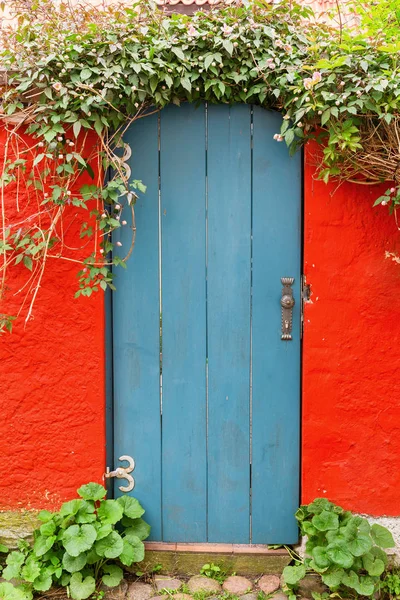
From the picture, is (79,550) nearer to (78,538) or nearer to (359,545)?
(78,538)

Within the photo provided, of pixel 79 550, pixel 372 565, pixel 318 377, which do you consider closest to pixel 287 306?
pixel 318 377

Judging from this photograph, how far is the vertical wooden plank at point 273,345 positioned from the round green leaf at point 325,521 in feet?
0.84

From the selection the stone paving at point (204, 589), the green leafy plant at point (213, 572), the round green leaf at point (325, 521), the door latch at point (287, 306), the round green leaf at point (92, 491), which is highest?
the door latch at point (287, 306)

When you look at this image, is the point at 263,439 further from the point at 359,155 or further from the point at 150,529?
the point at 359,155

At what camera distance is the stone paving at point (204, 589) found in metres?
2.56

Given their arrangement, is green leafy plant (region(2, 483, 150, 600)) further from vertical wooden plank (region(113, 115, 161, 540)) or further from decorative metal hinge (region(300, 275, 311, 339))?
decorative metal hinge (region(300, 275, 311, 339))

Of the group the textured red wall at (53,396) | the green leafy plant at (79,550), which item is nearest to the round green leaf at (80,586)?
the green leafy plant at (79,550)

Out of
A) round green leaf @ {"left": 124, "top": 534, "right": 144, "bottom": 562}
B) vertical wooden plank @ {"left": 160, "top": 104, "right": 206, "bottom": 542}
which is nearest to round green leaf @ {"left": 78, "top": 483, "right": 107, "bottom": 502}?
round green leaf @ {"left": 124, "top": 534, "right": 144, "bottom": 562}

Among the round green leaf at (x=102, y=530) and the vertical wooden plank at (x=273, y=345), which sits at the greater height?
the vertical wooden plank at (x=273, y=345)

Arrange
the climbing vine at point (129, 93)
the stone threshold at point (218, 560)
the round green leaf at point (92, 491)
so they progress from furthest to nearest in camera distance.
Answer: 1. the stone threshold at point (218, 560)
2. the round green leaf at point (92, 491)
3. the climbing vine at point (129, 93)

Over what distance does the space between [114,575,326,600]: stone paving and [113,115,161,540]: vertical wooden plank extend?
0.24 m

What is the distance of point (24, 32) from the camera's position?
2.44m

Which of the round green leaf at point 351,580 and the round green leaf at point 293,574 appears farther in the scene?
the round green leaf at point 293,574

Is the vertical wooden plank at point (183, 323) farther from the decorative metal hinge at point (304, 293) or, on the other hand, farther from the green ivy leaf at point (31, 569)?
the green ivy leaf at point (31, 569)
